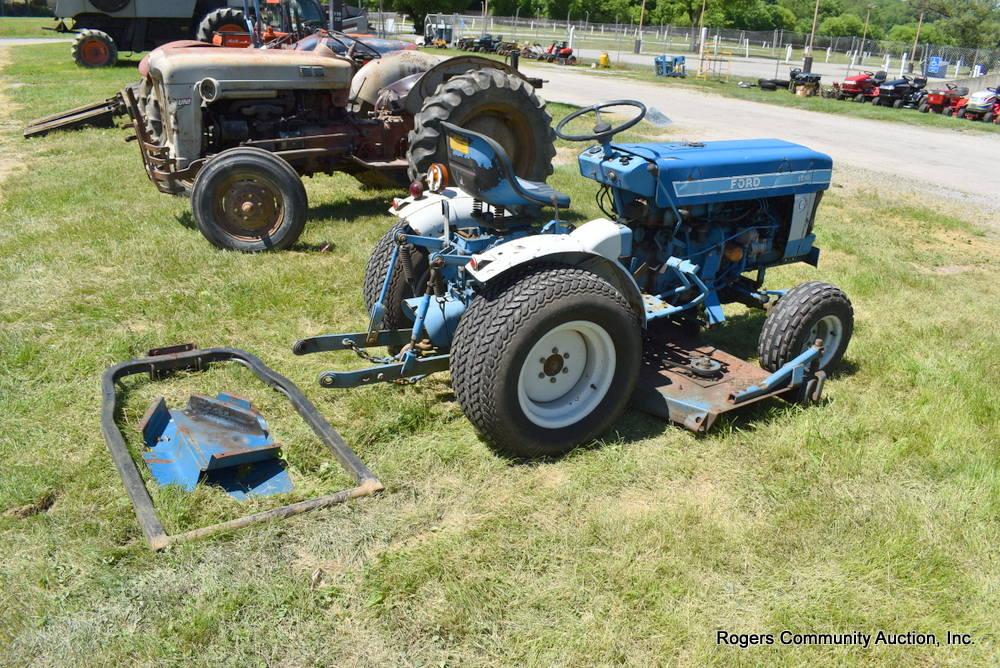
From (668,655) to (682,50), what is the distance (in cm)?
5499

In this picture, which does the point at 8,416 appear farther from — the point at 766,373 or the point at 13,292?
the point at 766,373

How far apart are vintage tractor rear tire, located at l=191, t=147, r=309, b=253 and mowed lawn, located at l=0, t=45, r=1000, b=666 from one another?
1.24m

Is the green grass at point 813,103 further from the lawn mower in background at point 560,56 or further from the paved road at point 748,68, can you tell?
the lawn mower in background at point 560,56

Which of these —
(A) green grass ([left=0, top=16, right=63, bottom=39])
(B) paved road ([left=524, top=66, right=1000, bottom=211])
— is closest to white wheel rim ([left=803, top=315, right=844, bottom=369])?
(B) paved road ([left=524, top=66, right=1000, bottom=211])

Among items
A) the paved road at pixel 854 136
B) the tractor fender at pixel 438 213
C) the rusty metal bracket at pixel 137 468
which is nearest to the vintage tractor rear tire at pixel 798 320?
the tractor fender at pixel 438 213

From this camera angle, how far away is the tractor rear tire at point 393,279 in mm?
4609

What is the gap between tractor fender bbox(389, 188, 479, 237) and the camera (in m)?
4.55

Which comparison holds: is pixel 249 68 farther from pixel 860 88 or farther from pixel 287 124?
pixel 860 88

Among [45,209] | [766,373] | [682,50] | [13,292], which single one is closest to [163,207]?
[45,209]

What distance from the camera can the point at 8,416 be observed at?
414 cm

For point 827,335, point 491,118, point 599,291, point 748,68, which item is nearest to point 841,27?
point 748,68

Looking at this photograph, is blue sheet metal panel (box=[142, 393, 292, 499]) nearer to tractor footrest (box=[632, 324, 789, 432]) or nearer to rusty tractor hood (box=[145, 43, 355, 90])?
tractor footrest (box=[632, 324, 789, 432])

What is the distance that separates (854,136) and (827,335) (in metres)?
13.7

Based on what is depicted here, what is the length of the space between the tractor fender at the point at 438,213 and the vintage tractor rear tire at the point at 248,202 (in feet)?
8.75
